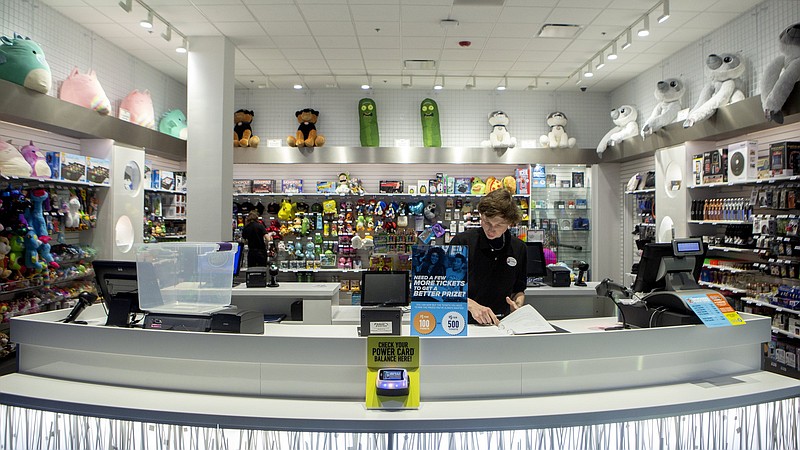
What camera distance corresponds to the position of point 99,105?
5938 millimetres

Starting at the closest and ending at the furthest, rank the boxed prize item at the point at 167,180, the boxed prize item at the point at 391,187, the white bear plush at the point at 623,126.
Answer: the boxed prize item at the point at 167,180
the white bear plush at the point at 623,126
the boxed prize item at the point at 391,187

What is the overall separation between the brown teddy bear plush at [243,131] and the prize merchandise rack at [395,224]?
82cm

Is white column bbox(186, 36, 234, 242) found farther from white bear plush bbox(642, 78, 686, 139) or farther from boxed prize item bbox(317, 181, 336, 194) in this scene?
white bear plush bbox(642, 78, 686, 139)

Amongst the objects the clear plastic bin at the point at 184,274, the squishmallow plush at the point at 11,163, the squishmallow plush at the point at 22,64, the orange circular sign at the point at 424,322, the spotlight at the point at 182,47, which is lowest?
the orange circular sign at the point at 424,322

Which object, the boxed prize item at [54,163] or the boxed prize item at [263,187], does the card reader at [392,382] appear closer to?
the boxed prize item at [54,163]

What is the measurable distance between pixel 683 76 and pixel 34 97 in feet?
25.8

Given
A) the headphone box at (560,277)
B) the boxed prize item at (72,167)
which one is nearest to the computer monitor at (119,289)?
the boxed prize item at (72,167)

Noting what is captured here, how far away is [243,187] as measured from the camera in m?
8.64

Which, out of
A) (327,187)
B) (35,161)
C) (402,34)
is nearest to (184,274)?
(35,161)

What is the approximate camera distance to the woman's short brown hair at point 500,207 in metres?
3.04

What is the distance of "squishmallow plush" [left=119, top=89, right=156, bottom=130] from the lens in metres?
6.98

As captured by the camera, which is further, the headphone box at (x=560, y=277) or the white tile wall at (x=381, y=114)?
the white tile wall at (x=381, y=114)

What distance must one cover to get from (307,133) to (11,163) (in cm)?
455

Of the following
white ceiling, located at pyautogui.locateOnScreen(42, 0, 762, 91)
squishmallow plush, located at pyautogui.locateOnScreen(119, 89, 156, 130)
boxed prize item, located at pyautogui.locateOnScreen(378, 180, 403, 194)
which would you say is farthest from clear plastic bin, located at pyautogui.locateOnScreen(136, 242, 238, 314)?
boxed prize item, located at pyautogui.locateOnScreen(378, 180, 403, 194)
